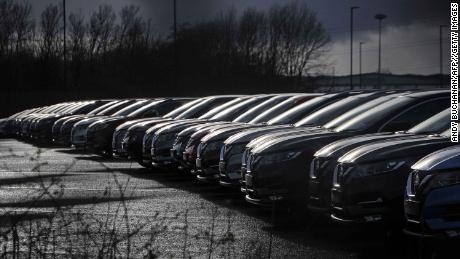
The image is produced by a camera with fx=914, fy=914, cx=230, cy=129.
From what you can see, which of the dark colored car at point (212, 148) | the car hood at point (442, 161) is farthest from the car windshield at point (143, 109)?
the car hood at point (442, 161)

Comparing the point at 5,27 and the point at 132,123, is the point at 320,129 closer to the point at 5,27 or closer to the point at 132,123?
the point at 132,123

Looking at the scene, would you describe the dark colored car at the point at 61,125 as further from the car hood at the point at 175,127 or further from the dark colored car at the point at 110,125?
the car hood at the point at 175,127

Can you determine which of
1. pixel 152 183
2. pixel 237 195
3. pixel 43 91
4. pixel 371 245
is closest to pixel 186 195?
pixel 237 195

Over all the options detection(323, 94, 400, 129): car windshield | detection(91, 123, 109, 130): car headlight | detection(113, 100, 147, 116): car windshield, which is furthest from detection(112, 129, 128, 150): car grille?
detection(323, 94, 400, 129): car windshield

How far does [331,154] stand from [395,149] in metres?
1.02

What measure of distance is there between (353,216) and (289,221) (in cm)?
234

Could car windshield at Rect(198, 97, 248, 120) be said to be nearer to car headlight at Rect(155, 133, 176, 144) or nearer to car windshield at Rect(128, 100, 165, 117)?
car headlight at Rect(155, 133, 176, 144)

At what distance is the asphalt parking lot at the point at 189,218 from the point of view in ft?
28.2

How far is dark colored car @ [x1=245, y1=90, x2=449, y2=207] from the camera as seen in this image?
417 inches

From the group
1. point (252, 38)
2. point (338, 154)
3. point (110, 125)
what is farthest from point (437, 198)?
point (252, 38)

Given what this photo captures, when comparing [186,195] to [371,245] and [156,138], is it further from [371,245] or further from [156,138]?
[371,245]

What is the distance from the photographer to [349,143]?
31.6 feet

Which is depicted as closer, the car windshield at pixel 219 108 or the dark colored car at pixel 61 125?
the car windshield at pixel 219 108

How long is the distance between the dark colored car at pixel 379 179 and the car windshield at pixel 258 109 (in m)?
7.01
